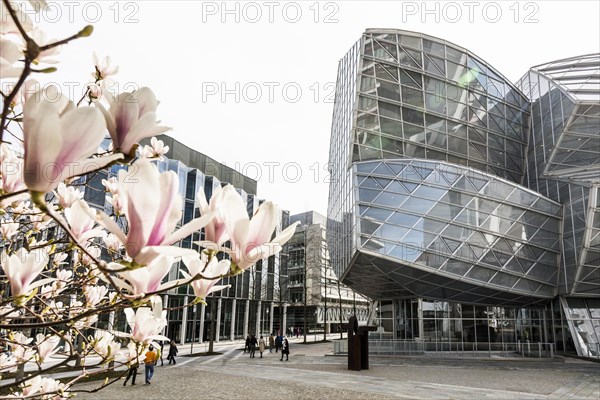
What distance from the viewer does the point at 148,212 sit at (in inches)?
34.5

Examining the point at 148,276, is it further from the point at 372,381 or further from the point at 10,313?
the point at 372,381

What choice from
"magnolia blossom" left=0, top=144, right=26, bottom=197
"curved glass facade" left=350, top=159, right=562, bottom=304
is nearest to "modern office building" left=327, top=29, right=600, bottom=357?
"curved glass facade" left=350, top=159, right=562, bottom=304

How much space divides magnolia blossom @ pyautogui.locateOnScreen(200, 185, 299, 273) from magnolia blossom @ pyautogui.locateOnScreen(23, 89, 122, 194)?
39 centimetres

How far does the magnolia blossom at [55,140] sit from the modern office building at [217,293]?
101 feet

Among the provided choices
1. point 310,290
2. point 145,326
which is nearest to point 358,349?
point 145,326

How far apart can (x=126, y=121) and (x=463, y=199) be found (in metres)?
25.9

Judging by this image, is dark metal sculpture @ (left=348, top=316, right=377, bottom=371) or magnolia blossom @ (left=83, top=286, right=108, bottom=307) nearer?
magnolia blossom @ (left=83, top=286, right=108, bottom=307)

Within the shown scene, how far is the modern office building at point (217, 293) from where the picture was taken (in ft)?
119

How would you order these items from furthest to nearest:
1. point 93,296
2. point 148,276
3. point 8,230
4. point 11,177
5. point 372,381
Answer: point 372,381, point 8,230, point 93,296, point 11,177, point 148,276

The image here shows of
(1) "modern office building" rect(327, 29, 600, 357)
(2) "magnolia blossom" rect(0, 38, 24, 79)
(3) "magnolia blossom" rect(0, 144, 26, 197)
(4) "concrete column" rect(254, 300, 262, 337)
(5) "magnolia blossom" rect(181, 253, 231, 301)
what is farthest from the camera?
(4) "concrete column" rect(254, 300, 262, 337)

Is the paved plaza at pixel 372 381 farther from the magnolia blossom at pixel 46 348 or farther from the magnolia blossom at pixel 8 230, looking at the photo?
the magnolia blossom at pixel 8 230

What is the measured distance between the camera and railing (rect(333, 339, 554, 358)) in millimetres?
23984

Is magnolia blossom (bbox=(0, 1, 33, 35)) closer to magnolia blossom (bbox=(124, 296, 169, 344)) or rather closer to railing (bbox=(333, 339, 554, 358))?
magnolia blossom (bbox=(124, 296, 169, 344))

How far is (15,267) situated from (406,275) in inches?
942
